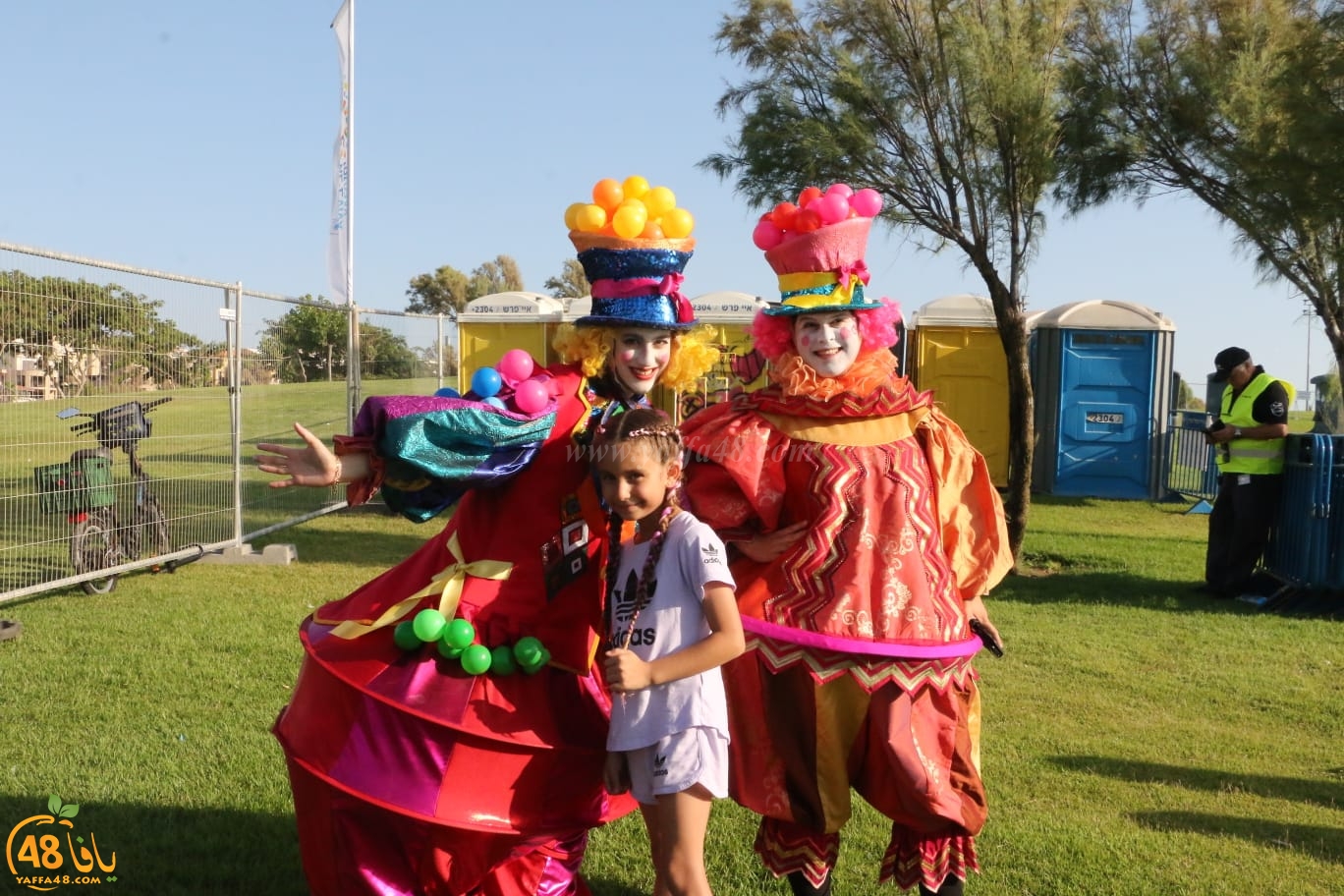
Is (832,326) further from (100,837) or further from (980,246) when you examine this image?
(980,246)

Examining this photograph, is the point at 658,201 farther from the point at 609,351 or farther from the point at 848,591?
the point at 848,591

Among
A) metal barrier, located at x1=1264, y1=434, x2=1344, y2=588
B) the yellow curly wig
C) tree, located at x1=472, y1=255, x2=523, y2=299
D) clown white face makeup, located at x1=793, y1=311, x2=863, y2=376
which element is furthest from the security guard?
tree, located at x1=472, y1=255, x2=523, y2=299

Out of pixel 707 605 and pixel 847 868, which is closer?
pixel 707 605

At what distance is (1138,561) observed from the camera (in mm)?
9562

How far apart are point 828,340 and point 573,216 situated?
783 mm

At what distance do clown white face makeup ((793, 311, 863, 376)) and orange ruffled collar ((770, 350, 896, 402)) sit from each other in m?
0.03

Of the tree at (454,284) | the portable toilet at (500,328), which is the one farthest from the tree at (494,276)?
the portable toilet at (500,328)

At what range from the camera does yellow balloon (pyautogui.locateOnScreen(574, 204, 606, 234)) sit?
9.47ft

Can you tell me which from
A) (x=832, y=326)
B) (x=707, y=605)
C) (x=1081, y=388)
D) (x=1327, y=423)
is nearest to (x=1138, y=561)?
(x=1081, y=388)

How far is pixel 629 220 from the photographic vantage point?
2855mm

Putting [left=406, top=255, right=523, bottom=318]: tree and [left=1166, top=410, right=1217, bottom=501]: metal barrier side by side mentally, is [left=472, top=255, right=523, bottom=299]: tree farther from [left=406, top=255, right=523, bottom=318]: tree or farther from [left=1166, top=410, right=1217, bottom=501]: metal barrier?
[left=1166, top=410, right=1217, bottom=501]: metal barrier

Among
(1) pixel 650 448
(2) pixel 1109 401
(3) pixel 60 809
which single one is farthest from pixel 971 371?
(1) pixel 650 448

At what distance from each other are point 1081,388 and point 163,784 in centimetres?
1202

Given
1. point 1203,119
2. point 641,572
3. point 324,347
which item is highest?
point 1203,119
